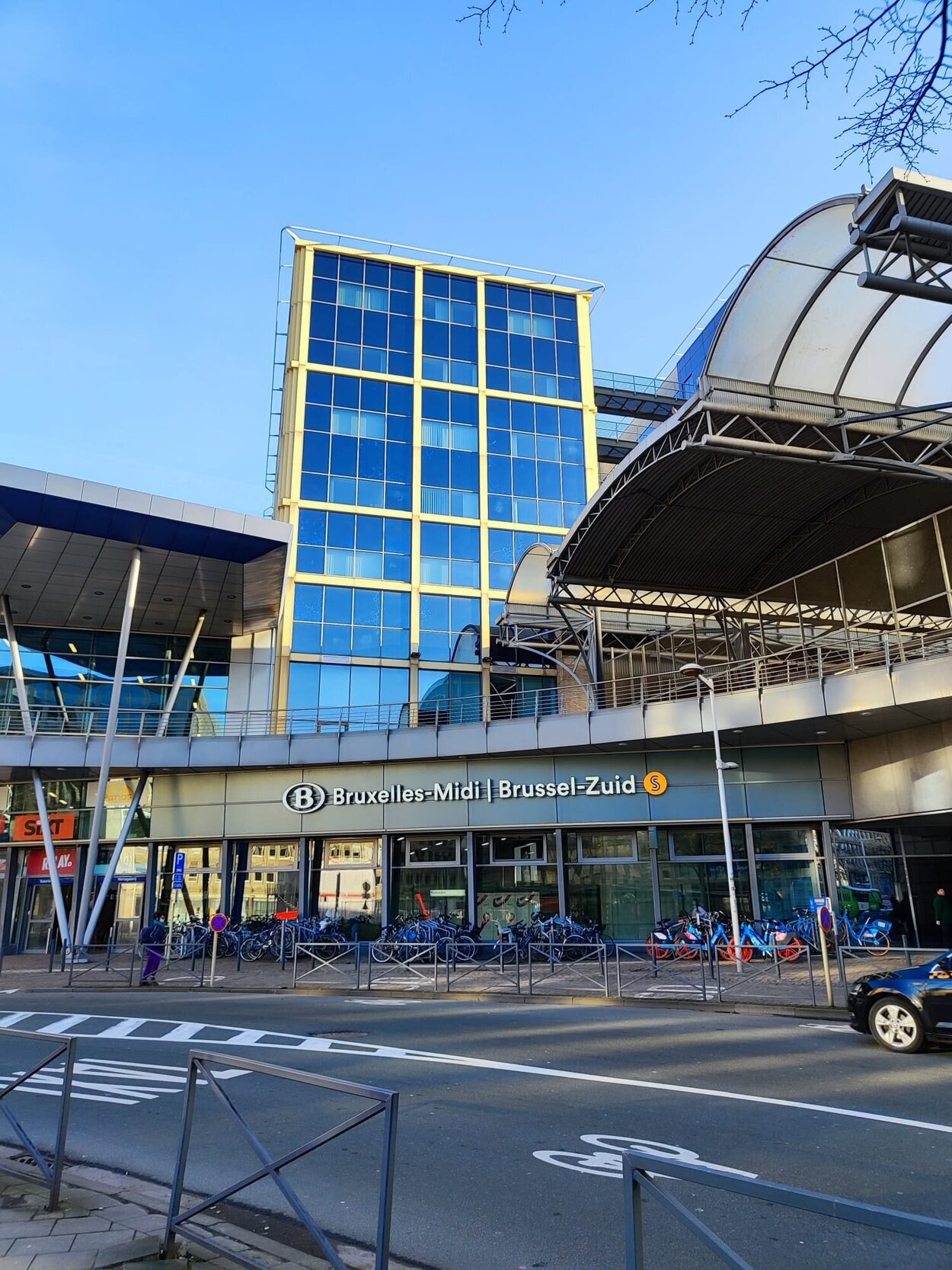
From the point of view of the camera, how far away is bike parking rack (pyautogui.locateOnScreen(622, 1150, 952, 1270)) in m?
2.45

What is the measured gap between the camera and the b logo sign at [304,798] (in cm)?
2984

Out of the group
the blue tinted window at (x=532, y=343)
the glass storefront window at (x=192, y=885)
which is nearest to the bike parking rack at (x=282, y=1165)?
the glass storefront window at (x=192, y=885)

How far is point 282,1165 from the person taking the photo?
4.58m

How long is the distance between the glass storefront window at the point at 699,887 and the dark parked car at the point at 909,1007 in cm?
1440

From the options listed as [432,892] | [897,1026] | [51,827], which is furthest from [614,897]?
[51,827]

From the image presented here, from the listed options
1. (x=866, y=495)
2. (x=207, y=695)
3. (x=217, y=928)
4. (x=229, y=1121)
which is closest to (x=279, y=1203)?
(x=229, y=1121)

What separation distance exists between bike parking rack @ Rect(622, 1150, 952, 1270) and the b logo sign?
27266 millimetres

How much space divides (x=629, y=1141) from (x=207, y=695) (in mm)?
31094

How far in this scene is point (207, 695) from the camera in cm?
3584

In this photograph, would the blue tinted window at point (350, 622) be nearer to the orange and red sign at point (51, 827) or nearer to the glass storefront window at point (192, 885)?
the glass storefront window at point (192, 885)

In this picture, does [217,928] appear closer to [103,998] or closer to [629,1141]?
[103,998]

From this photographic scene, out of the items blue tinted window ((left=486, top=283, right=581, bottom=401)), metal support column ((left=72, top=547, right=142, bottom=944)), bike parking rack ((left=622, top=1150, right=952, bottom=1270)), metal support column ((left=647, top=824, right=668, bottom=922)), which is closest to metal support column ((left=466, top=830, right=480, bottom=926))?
metal support column ((left=647, top=824, right=668, bottom=922))

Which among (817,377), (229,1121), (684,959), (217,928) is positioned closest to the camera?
(229,1121)

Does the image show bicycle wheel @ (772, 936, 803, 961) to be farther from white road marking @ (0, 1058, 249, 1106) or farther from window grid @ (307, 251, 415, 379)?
window grid @ (307, 251, 415, 379)
